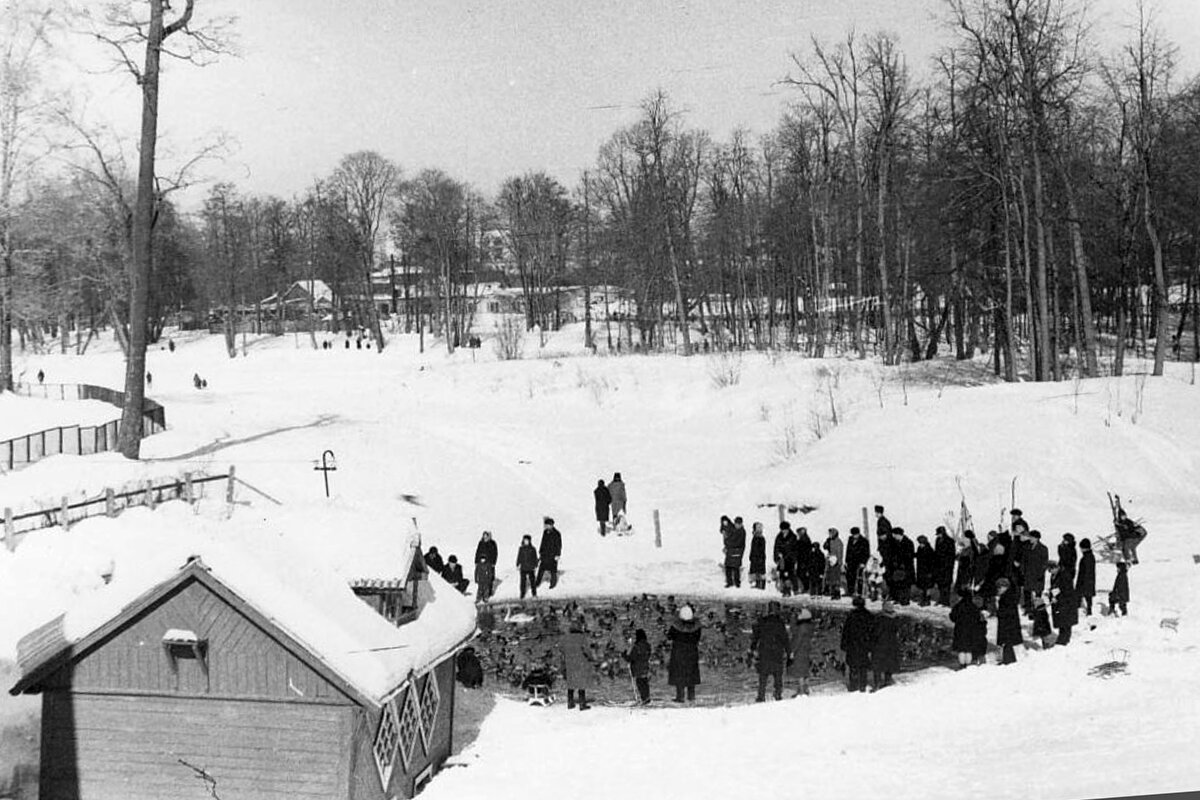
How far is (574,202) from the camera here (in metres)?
71.9

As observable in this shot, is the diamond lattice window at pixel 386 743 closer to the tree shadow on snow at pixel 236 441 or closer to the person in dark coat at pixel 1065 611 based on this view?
the person in dark coat at pixel 1065 611

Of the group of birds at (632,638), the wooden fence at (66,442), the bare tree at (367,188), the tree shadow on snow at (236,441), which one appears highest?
the bare tree at (367,188)

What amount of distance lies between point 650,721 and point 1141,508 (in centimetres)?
1462

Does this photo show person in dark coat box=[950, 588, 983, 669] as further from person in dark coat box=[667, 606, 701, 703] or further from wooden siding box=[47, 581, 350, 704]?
wooden siding box=[47, 581, 350, 704]

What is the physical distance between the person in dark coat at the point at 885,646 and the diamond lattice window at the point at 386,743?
6.68 metres

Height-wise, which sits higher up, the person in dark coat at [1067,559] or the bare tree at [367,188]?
the bare tree at [367,188]

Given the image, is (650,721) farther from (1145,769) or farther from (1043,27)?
(1043,27)

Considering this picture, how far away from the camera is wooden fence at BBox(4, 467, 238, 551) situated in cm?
1662

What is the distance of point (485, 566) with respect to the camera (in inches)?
814

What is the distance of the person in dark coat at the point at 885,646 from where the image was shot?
581 inches

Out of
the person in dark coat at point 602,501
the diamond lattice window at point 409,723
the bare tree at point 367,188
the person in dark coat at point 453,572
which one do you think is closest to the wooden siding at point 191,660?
the diamond lattice window at point 409,723

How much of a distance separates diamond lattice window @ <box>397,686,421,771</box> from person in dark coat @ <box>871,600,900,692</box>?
629cm

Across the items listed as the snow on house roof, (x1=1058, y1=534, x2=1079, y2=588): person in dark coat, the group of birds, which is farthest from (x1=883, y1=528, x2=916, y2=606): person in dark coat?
the snow on house roof

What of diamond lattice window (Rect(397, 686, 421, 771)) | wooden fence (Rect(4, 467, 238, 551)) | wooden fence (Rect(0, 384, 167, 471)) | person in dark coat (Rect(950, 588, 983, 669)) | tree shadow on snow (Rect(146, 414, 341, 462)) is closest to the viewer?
diamond lattice window (Rect(397, 686, 421, 771))
